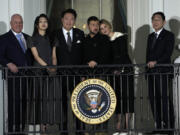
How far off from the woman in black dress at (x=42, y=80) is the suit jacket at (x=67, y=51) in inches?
4.7

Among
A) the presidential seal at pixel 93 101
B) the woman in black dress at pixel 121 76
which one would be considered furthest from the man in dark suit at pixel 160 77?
the presidential seal at pixel 93 101

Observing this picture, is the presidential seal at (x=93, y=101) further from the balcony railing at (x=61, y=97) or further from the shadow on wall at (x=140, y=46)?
the shadow on wall at (x=140, y=46)

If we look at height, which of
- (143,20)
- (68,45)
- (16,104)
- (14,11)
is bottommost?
(16,104)

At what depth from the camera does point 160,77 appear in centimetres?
983

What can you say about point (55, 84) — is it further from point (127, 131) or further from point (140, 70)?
point (140, 70)

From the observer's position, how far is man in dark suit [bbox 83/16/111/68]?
9930 millimetres

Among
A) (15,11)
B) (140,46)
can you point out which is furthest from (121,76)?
(15,11)

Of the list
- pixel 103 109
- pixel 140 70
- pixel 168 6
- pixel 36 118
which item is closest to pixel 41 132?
pixel 36 118

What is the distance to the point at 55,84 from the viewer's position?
9945mm

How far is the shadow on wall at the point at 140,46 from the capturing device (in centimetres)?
1196

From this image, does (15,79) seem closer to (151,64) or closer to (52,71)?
(52,71)

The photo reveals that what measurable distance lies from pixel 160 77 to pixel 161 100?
15.0 inches

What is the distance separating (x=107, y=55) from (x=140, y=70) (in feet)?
5.90

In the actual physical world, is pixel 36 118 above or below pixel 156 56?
below
